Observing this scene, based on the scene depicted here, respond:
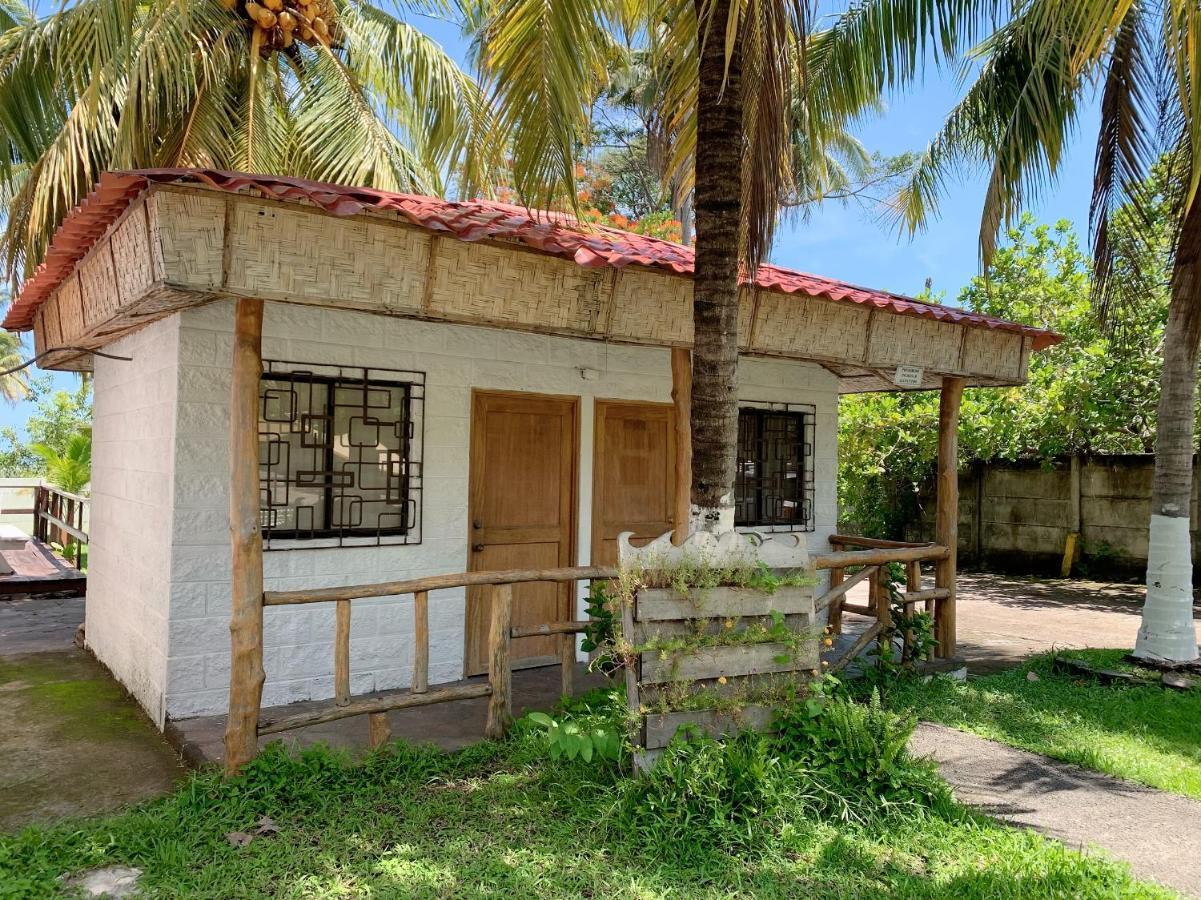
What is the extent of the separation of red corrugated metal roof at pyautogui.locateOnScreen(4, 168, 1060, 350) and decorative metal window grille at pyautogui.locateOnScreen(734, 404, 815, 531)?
5.37 ft

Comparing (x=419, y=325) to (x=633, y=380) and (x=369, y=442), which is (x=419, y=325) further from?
(x=633, y=380)

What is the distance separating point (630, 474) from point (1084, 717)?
11.4ft

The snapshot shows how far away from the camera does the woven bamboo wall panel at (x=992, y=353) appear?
20.8 feet

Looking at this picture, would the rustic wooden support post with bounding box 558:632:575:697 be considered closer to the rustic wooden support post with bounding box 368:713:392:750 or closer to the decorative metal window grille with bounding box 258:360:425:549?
the rustic wooden support post with bounding box 368:713:392:750

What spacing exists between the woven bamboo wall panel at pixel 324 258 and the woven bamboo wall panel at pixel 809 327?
2.25 m

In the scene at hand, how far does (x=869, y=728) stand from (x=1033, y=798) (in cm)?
89

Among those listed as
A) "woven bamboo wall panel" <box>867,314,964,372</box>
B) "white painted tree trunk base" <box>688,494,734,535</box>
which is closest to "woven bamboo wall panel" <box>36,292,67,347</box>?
"white painted tree trunk base" <box>688,494,734,535</box>

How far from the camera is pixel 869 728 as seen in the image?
3902 mm

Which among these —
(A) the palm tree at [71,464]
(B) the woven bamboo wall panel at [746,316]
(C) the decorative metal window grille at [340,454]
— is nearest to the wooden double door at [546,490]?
Answer: (C) the decorative metal window grille at [340,454]

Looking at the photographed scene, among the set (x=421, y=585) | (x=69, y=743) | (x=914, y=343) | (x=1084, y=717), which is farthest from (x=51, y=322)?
(x=1084, y=717)

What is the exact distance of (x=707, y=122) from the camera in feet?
13.2

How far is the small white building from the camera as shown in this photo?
375cm

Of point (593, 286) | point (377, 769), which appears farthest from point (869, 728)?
point (593, 286)

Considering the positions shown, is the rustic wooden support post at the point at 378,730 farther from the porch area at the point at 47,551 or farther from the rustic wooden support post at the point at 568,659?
the porch area at the point at 47,551
